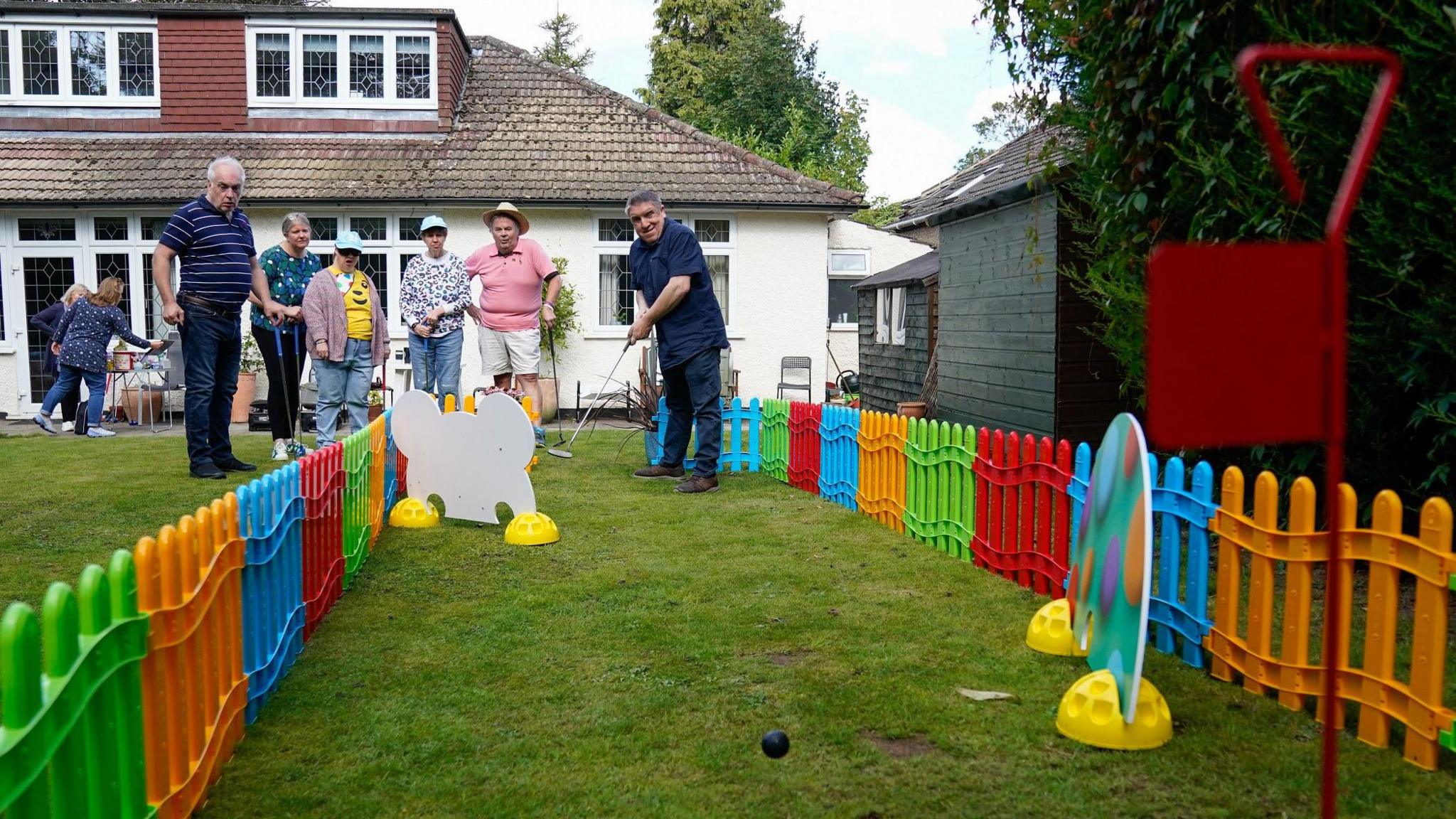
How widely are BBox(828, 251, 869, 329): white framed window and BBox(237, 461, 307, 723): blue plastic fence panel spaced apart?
2129cm

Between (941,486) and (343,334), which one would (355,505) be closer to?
(941,486)

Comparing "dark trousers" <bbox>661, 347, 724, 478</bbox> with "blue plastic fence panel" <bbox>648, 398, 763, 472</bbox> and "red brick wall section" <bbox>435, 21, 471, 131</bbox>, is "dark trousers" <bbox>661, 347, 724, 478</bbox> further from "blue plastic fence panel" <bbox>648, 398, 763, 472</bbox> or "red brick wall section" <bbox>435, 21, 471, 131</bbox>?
"red brick wall section" <bbox>435, 21, 471, 131</bbox>

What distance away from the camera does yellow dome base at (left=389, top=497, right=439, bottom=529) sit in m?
6.52

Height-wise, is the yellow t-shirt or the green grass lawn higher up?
the yellow t-shirt

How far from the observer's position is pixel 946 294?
38.5ft

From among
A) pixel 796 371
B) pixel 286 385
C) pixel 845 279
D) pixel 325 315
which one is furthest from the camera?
pixel 845 279

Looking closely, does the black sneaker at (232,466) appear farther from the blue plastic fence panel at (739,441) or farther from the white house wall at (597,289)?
the white house wall at (597,289)

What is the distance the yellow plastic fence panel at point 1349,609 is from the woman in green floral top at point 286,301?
258 inches

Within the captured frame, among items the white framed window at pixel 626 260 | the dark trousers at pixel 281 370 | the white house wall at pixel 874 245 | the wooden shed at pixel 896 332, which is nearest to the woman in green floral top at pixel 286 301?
the dark trousers at pixel 281 370

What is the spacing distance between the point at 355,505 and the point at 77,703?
3.33 meters

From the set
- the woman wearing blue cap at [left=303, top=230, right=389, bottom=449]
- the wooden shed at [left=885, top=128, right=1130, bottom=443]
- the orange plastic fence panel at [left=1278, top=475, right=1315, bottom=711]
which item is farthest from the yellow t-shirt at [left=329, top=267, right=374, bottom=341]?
the orange plastic fence panel at [left=1278, top=475, right=1315, bottom=711]

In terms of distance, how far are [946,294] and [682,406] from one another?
4438 millimetres

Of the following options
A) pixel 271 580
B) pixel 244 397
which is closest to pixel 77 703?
pixel 271 580

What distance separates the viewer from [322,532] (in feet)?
14.3
